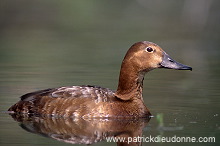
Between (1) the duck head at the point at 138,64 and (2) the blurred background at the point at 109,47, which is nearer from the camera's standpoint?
(1) the duck head at the point at 138,64

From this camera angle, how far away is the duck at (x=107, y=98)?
10.5m

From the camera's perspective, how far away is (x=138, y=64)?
10.8 m

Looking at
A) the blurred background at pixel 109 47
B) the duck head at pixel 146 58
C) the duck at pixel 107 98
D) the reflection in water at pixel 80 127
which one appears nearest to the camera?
the reflection in water at pixel 80 127

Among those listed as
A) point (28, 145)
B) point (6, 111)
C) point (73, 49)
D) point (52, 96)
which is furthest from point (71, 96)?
point (73, 49)

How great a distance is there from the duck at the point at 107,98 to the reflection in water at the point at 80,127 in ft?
0.47

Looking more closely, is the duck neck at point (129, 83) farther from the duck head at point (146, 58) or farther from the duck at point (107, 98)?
the duck head at point (146, 58)

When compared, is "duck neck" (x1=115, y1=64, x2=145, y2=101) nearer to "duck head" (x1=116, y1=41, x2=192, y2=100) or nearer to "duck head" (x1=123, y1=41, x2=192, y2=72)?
"duck head" (x1=116, y1=41, x2=192, y2=100)

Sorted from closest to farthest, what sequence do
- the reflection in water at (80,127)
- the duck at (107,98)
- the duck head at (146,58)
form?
1. the reflection in water at (80,127)
2. the duck at (107,98)
3. the duck head at (146,58)

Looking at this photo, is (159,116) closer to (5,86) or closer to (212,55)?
(5,86)

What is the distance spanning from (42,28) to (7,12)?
178 centimetres

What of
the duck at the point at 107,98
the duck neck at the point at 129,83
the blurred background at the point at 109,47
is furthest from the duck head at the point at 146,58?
the blurred background at the point at 109,47

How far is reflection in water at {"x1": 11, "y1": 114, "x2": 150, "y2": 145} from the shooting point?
9.23m

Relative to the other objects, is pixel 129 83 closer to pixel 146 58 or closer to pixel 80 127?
pixel 146 58

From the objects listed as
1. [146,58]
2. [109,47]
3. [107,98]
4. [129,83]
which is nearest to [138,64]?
[146,58]
